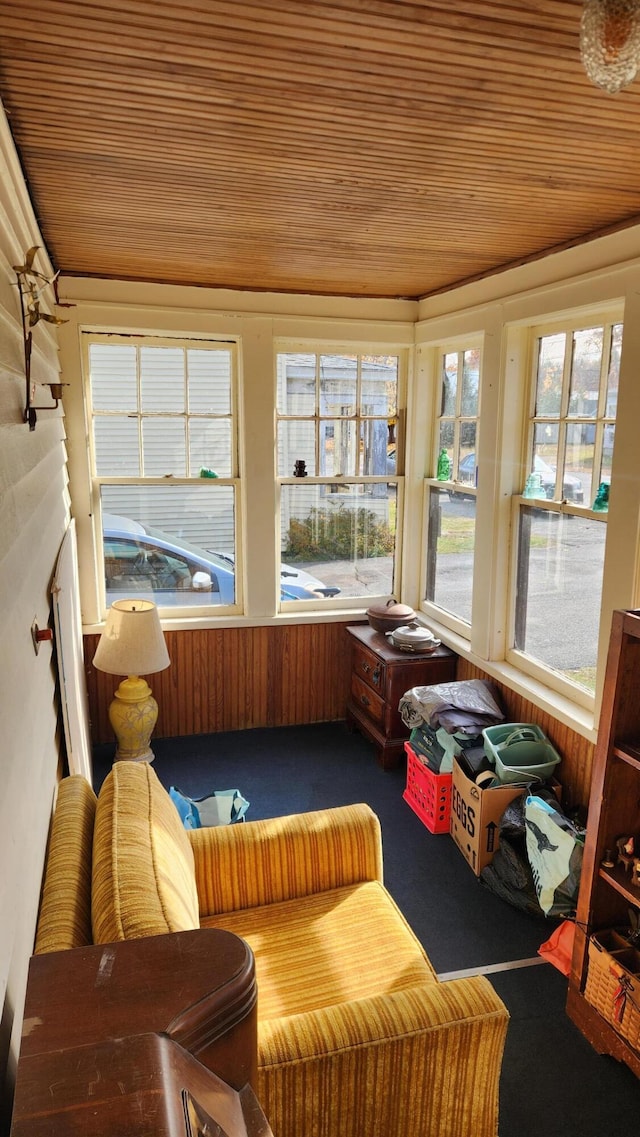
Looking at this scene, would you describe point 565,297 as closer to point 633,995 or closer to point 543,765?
point 543,765

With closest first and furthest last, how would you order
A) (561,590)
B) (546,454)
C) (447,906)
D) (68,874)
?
(68,874), (447,906), (561,590), (546,454)

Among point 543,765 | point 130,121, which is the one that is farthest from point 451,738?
point 130,121

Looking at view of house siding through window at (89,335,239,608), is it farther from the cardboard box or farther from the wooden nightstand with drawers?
the cardboard box

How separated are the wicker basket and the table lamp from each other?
239 centimetres

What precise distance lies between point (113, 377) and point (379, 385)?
166 centimetres

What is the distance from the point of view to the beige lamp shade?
3771 millimetres

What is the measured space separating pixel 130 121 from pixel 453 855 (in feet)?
10.2

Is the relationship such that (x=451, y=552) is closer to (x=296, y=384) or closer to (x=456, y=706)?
(x=456, y=706)

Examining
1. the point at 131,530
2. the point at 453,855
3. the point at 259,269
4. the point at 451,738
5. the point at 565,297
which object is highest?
the point at 259,269

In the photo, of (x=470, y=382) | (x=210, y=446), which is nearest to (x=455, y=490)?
(x=470, y=382)

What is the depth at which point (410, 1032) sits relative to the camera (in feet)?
5.35

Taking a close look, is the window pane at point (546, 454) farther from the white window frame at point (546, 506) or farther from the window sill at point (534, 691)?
the window sill at point (534, 691)

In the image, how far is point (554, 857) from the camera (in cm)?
281

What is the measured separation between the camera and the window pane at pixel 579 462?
3170mm
